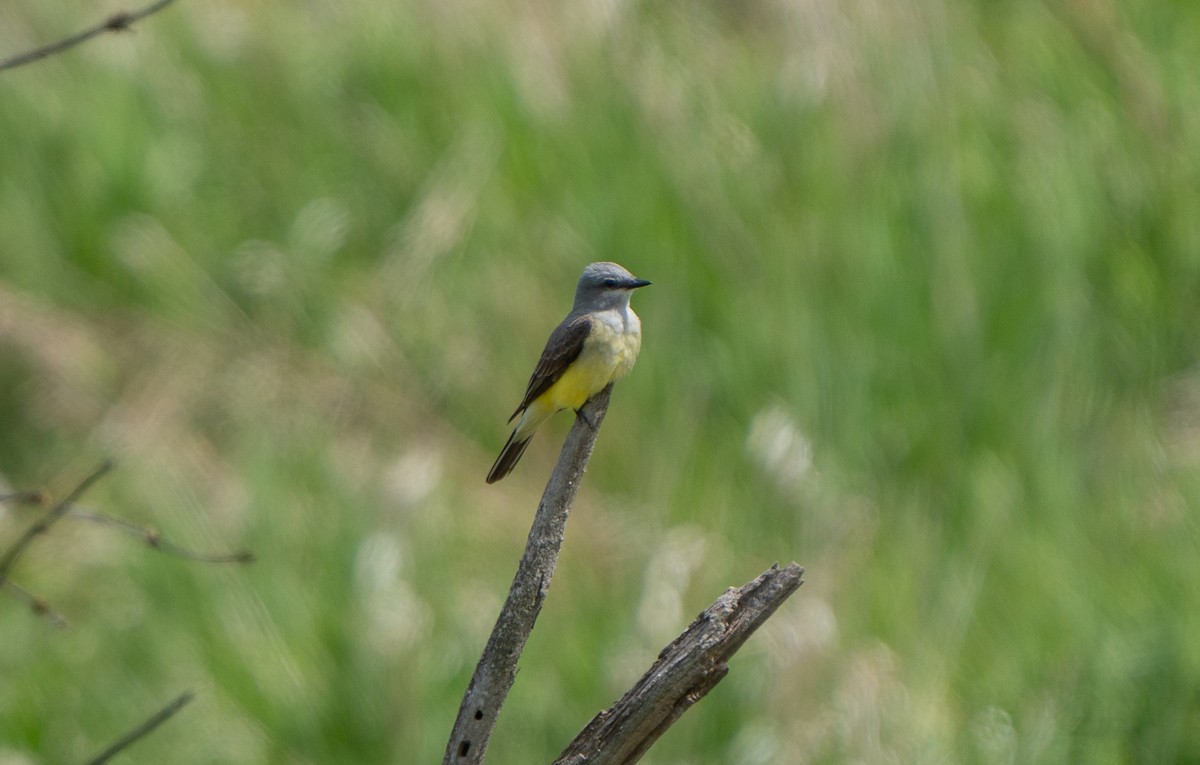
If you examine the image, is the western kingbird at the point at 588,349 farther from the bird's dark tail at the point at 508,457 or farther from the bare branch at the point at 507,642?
the bare branch at the point at 507,642

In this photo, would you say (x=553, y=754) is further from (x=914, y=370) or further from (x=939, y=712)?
(x=914, y=370)

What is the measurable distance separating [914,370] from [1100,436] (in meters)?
0.79

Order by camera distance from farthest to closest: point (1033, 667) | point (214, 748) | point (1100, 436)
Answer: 1. point (1100, 436)
2. point (214, 748)
3. point (1033, 667)

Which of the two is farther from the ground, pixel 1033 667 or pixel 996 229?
pixel 996 229

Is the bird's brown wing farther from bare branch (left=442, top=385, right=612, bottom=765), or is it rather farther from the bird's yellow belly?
bare branch (left=442, top=385, right=612, bottom=765)

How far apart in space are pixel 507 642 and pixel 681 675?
0.26 meters

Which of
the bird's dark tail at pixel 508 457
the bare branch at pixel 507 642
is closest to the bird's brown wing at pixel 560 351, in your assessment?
the bird's dark tail at pixel 508 457

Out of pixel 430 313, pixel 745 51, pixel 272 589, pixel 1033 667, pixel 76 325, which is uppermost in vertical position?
pixel 76 325

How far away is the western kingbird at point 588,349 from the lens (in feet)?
11.7

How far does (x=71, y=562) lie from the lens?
698 centimetres

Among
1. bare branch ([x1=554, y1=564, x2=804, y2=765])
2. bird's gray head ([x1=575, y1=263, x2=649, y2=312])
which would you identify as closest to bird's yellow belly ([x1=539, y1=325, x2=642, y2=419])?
bird's gray head ([x1=575, y1=263, x2=649, y2=312])

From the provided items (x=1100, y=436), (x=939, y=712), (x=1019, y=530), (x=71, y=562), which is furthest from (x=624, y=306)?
(x=71, y=562)

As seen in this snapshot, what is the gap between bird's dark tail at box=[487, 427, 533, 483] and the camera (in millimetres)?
3766

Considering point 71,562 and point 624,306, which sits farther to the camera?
point 71,562
